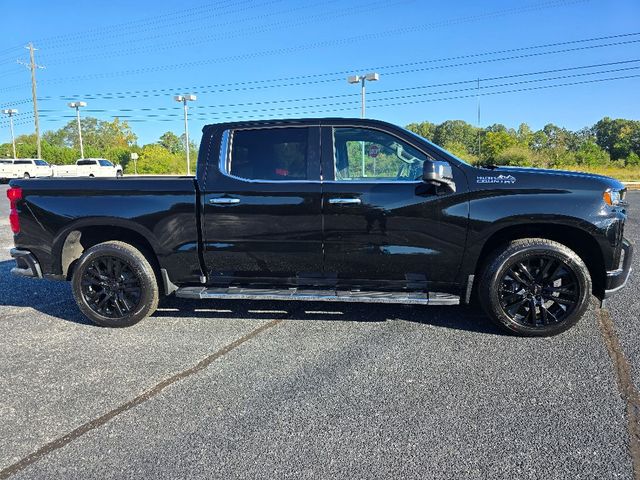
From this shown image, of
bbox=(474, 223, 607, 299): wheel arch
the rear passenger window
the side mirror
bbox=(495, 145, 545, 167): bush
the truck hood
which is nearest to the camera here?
the side mirror

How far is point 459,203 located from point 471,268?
0.58 m

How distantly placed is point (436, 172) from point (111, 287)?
3115mm

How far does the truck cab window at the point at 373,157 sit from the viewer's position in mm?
4125

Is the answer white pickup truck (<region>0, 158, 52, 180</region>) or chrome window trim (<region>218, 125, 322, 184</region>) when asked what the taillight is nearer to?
chrome window trim (<region>218, 125, 322, 184</region>)

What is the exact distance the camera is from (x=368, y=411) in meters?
2.88

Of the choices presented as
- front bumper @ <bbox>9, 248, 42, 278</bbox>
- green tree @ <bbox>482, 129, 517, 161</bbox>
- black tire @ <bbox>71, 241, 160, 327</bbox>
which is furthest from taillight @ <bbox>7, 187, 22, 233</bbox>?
green tree @ <bbox>482, 129, 517, 161</bbox>

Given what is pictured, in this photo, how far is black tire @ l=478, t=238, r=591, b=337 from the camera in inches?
154

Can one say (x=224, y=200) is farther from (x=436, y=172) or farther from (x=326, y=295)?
(x=436, y=172)

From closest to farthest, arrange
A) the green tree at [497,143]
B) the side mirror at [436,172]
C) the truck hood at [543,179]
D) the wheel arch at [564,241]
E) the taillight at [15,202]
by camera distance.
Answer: the side mirror at [436,172]
the truck hood at [543,179]
the wheel arch at [564,241]
the taillight at [15,202]
the green tree at [497,143]

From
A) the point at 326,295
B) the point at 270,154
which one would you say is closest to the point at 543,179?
the point at 326,295

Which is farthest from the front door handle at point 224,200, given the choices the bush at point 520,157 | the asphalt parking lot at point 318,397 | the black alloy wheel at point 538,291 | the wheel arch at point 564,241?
the bush at point 520,157

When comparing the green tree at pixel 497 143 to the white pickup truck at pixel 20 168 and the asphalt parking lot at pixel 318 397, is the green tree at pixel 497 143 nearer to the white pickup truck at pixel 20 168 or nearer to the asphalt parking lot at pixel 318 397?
the white pickup truck at pixel 20 168

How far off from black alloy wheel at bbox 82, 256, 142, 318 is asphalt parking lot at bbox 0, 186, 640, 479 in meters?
0.24

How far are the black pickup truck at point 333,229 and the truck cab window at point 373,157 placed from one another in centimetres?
1
